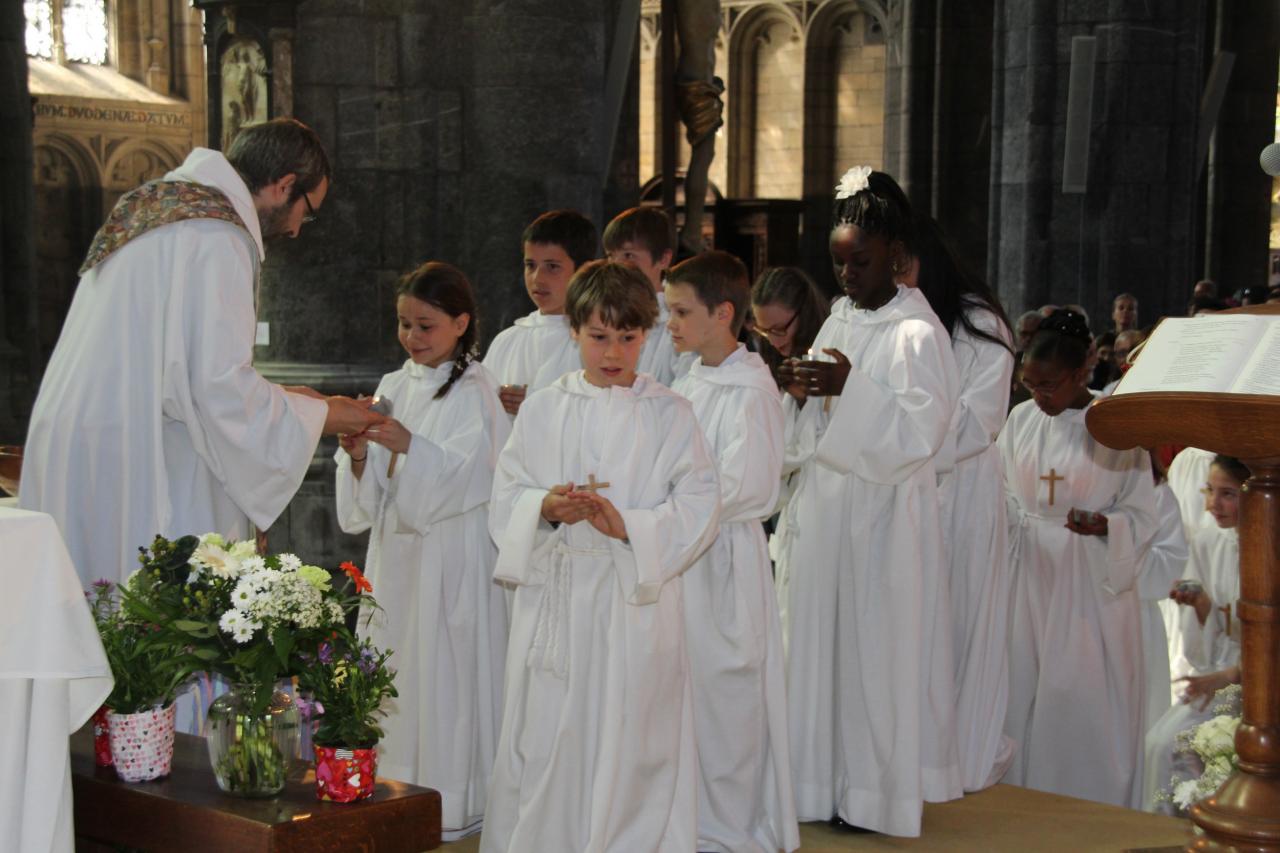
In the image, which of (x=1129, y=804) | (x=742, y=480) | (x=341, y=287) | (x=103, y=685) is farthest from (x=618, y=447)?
(x=341, y=287)

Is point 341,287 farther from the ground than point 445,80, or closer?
closer

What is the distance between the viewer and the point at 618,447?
15.5ft

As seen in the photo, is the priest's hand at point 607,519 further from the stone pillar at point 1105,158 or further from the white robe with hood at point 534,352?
the stone pillar at point 1105,158

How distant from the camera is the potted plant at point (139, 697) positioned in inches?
140

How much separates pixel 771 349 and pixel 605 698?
178 cm

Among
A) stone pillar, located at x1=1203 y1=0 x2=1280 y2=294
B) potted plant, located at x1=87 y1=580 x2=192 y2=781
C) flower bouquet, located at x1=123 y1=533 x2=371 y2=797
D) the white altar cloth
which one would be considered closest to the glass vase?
flower bouquet, located at x1=123 y1=533 x2=371 y2=797

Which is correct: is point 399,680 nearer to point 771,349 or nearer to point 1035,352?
point 771,349

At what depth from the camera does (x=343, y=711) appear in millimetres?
3580

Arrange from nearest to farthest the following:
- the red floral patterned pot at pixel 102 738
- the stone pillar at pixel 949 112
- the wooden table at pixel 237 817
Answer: the wooden table at pixel 237 817
the red floral patterned pot at pixel 102 738
the stone pillar at pixel 949 112

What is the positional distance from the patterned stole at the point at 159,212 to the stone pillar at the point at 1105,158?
9317mm

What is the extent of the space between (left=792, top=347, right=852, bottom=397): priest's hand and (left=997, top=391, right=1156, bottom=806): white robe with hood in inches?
52.5

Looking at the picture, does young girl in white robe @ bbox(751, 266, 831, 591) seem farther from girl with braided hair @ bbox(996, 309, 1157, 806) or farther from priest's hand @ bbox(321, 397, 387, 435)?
priest's hand @ bbox(321, 397, 387, 435)

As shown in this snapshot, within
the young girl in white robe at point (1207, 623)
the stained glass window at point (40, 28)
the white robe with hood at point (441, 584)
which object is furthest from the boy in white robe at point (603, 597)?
the stained glass window at point (40, 28)

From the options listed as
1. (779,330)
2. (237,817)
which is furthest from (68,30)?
(237,817)
